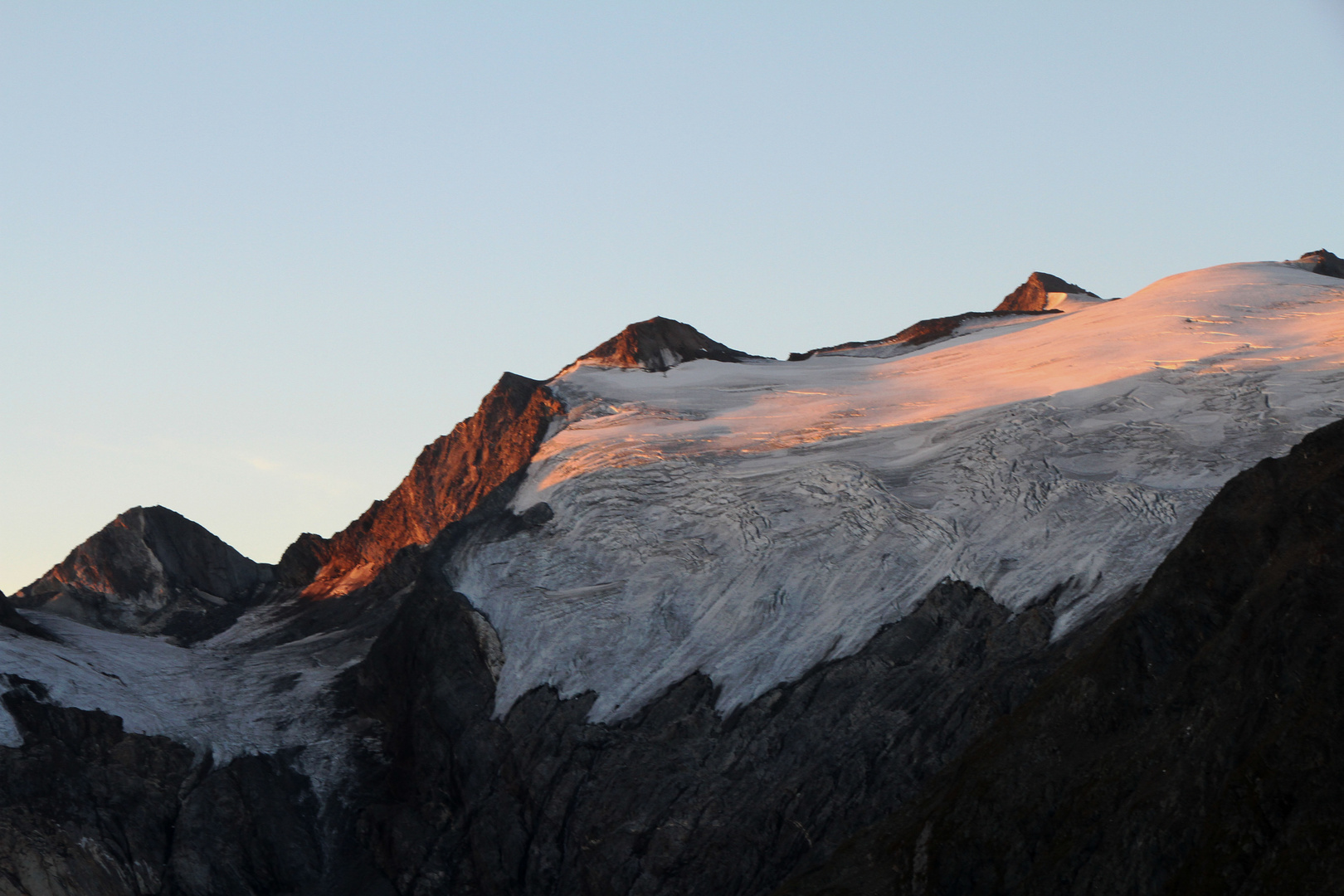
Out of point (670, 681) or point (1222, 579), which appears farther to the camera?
point (670, 681)

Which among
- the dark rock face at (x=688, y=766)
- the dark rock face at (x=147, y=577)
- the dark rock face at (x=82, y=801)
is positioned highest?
the dark rock face at (x=147, y=577)

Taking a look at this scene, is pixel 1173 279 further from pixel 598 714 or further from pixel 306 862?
pixel 306 862

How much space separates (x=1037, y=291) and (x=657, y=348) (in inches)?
1211

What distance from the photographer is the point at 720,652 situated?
67438 millimetres

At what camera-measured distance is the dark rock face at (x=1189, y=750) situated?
41.7 m

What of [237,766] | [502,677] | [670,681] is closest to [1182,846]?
[670,681]

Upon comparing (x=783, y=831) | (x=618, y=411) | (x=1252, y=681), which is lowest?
(x=783, y=831)

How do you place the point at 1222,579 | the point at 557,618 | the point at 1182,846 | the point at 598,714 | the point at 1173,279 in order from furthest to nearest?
1. the point at 1173,279
2. the point at 557,618
3. the point at 598,714
4. the point at 1222,579
5. the point at 1182,846

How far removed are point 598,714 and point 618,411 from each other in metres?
25.8

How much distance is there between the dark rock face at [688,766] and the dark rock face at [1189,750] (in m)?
5.29

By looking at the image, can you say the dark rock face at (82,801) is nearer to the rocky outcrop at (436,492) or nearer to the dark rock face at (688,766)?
the dark rock face at (688,766)

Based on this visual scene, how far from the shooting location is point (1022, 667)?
197ft

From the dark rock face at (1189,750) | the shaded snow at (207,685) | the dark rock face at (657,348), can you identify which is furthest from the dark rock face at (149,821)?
the dark rock face at (657,348)

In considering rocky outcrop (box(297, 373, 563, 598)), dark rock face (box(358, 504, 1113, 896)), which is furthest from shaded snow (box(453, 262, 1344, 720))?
rocky outcrop (box(297, 373, 563, 598))
